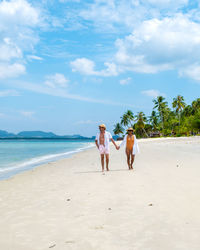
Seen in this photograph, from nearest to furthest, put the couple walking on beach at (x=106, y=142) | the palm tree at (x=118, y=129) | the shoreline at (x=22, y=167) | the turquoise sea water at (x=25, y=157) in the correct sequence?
1. the couple walking on beach at (x=106, y=142)
2. the shoreline at (x=22, y=167)
3. the turquoise sea water at (x=25, y=157)
4. the palm tree at (x=118, y=129)

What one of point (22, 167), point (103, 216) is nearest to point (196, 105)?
point (22, 167)

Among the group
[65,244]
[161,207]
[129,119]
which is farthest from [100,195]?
[129,119]

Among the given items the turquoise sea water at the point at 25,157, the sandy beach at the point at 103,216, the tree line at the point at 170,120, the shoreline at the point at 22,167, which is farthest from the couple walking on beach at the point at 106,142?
the tree line at the point at 170,120

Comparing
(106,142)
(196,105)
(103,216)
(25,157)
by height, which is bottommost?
(25,157)

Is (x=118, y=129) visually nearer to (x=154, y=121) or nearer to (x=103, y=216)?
(x=154, y=121)

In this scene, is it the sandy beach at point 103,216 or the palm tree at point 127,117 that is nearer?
the sandy beach at point 103,216

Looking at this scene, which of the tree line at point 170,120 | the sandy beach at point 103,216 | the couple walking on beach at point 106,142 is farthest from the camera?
the tree line at point 170,120

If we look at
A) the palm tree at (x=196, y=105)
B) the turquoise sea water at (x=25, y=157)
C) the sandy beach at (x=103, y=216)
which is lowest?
the turquoise sea water at (x=25, y=157)

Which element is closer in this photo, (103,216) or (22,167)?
(103,216)

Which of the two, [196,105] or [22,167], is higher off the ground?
[196,105]

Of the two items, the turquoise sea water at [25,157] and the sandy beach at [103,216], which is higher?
the sandy beach at [103,216]

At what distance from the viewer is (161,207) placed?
16.6 feet

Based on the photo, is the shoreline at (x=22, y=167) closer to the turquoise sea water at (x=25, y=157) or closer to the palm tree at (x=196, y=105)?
the turquoise sea water at (x=25, y=157)

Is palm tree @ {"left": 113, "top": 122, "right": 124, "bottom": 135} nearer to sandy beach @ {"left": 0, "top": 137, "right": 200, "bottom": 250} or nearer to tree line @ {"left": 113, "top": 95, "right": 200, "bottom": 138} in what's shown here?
tree line @ {"left": 113, "top": 95, "right": 200, "bottom": 138}
